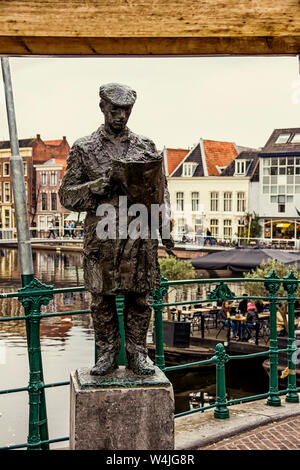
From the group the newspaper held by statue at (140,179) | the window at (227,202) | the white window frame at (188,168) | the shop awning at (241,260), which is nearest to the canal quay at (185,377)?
the newspaper held by statue at (140,179)

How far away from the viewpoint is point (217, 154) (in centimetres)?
4034

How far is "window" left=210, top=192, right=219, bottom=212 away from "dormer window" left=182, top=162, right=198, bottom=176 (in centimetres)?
192

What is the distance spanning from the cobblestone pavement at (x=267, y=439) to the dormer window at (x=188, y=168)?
36.1 meters

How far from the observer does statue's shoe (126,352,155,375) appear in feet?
10.3

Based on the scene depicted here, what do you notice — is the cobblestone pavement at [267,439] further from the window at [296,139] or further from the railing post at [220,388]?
the window at [296,139]

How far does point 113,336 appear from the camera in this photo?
127 inches

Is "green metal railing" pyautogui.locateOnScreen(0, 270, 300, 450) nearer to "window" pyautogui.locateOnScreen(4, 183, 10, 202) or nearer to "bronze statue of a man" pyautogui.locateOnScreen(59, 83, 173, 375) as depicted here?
"bronze statue of a man" pyautogui.locateOnScreen(59, 83, 173, 375)

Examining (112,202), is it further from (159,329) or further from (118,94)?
(159,329)

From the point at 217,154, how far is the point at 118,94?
37867mm

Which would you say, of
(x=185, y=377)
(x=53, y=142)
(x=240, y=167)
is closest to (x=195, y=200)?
(x=240, y=167)
